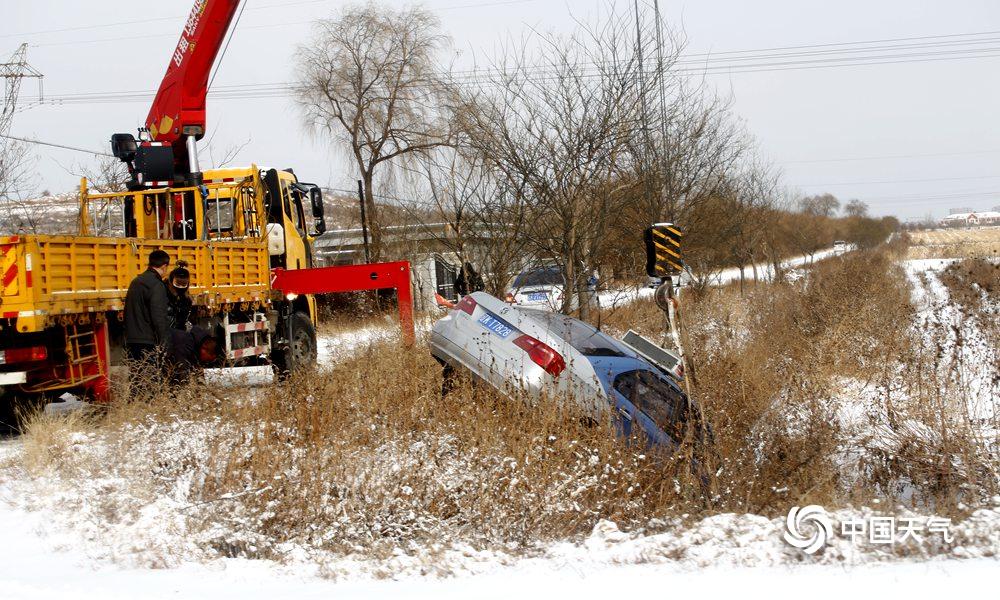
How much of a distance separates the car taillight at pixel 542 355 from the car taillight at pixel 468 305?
65cm

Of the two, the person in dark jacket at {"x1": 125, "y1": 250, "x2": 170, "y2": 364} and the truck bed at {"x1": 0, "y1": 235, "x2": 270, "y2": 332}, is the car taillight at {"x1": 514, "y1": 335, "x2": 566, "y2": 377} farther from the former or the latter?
the truck bed at {"x1": 0, "y1": 235, "x2": 270, "y2": 332}

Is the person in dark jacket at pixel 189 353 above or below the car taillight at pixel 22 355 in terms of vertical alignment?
below

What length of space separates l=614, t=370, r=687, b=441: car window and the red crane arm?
7244mm

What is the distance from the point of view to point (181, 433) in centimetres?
629

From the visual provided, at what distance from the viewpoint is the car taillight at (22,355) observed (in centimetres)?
720

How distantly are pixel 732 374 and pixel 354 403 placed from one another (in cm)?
334

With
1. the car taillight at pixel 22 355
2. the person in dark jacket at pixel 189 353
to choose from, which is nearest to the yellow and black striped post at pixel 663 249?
the person in dark jacket at pixel 189 353

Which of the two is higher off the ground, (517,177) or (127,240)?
(517,177)

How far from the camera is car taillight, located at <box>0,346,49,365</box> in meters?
7.20

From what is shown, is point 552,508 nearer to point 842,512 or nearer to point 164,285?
point 842,512

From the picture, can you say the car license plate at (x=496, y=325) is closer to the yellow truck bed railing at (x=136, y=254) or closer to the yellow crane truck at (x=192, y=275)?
the yellow crane truck at (x=192, y=275)

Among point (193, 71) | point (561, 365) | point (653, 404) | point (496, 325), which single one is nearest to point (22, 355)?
point (496, 325)

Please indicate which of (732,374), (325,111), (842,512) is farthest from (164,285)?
(325,111)

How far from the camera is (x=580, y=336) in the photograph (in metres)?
7.18
